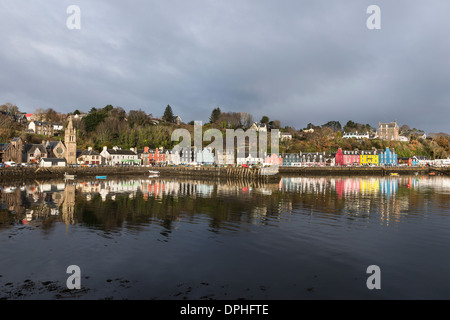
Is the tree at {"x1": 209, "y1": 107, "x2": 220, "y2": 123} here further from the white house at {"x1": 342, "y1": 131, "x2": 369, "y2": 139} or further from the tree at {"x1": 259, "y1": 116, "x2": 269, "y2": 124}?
the white house at {"x1": 342, "y1": 131, "x2": 369, "y2": 139}

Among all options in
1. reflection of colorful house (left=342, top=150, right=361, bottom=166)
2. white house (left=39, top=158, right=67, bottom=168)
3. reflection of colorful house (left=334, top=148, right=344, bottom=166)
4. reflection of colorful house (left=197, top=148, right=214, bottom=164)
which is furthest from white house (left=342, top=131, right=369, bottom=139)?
white house (left=39, top=158, right=67, bottom=168)

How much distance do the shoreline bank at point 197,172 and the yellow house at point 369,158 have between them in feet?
37.5

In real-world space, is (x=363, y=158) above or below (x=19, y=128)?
below

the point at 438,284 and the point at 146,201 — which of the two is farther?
the point at 146,201

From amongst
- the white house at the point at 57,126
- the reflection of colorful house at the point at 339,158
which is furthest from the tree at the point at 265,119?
→ the white house at the point at 57,126

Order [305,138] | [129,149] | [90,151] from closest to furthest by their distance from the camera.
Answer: [90,151]
[129,149]
[305,138]

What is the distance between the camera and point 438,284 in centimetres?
1040

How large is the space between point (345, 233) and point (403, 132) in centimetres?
17624

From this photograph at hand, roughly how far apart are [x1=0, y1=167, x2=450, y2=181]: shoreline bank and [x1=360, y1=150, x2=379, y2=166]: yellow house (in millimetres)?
11424

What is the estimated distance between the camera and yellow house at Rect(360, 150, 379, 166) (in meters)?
106

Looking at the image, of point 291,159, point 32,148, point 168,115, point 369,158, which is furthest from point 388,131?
point 32,148
